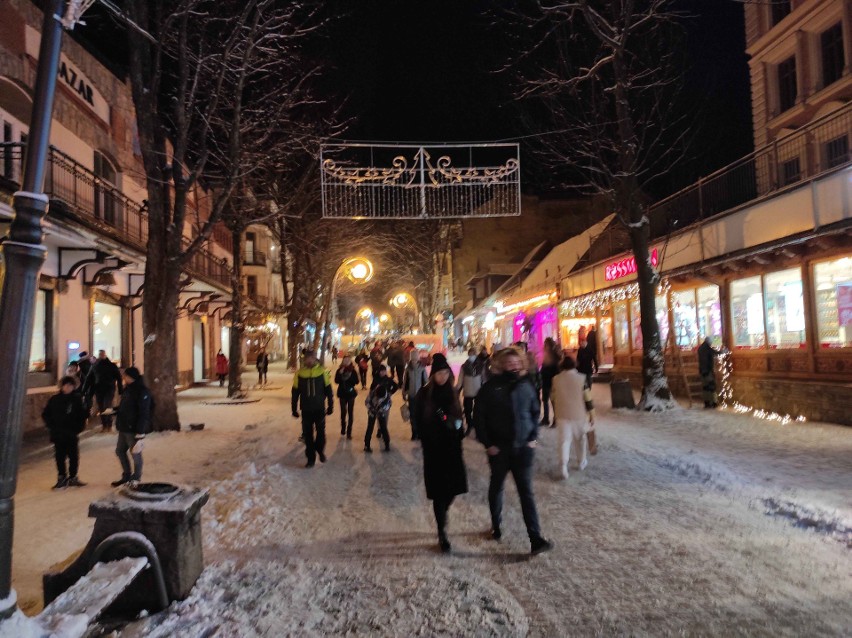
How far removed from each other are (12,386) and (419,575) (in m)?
3.22

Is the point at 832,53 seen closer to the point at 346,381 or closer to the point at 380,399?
the point at 380,399

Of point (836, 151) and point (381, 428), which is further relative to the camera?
point (836, 151)

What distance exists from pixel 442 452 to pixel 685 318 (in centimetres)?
1386

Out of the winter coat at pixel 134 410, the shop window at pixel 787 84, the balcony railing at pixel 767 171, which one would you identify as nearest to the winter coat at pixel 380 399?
the winter coat at pixel 134 410

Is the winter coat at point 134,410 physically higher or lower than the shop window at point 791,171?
lower

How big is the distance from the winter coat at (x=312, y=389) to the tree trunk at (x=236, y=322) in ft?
34.7

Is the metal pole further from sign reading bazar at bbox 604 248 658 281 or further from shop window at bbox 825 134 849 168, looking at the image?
sign reading bazar at bbox 604 248 658 281

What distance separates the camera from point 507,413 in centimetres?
554

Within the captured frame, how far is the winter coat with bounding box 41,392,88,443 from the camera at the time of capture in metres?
8.06

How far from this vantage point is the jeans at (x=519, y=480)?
214 inches

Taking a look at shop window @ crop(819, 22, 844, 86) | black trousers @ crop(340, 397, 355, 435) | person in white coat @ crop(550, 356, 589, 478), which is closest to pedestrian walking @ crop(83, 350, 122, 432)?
black trousers @ crop(340, 397, 355, 435)

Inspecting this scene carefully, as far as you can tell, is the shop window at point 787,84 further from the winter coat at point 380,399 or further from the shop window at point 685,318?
the winter coat at point 380,399

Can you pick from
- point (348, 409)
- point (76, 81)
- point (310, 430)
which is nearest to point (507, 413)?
point (310, 430)

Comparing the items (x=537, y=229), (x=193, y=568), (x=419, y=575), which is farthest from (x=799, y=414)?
(x=537, y=229)
